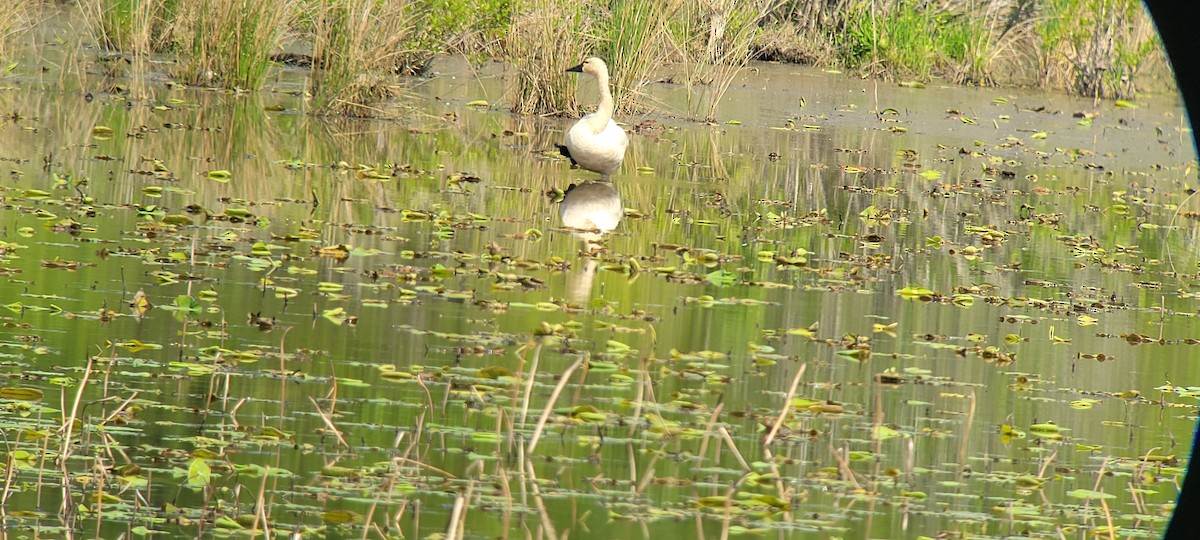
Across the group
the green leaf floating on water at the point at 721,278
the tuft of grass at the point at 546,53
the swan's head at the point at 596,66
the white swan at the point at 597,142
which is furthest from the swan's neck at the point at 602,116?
the tuft of grass at the point at 546,53

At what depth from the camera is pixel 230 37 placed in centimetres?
1798

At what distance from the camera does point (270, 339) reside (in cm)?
738

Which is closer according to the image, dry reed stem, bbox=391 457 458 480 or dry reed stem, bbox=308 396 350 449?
dry reed stem, bbox=391 457 458 480

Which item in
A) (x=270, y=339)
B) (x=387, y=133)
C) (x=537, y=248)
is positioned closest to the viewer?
(x=270, y=339)

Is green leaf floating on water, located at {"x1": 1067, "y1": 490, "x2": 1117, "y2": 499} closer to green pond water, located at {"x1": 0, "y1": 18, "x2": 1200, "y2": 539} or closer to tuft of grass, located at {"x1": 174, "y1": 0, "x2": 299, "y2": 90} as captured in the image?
green pond water, located at {"x1": 0, "y1": 18, "x2": 1200, "y2": 539}

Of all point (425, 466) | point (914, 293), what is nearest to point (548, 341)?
point (425, 466)

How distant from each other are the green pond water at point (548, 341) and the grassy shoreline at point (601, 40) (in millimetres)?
1071

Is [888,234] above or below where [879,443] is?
above

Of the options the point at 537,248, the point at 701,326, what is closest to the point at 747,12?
the point at 537,248

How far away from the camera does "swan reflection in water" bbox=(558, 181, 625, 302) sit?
9680mm

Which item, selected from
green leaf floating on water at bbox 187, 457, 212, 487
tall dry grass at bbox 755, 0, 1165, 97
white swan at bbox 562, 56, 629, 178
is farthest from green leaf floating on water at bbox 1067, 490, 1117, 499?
tall dry grass at bbox 755, 0, 1165, 97

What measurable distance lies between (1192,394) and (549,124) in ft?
36.2

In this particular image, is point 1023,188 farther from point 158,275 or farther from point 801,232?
point 158,275

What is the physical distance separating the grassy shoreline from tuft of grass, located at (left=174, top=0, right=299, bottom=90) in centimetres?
2
